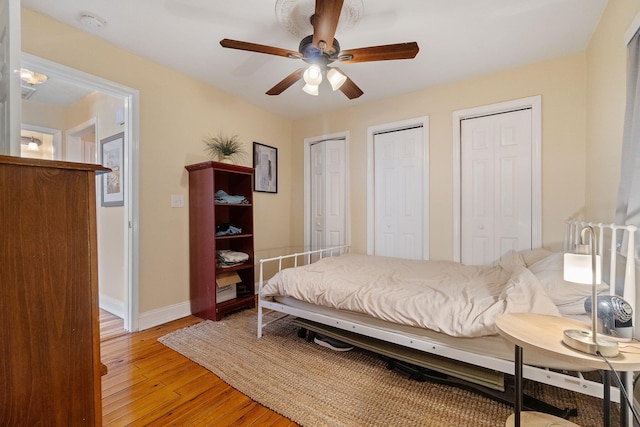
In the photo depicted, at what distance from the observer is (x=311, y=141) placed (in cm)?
411

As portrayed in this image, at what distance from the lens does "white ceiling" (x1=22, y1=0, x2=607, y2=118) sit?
1938 millimetres

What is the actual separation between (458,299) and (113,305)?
3459mm

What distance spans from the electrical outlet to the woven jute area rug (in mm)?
1272

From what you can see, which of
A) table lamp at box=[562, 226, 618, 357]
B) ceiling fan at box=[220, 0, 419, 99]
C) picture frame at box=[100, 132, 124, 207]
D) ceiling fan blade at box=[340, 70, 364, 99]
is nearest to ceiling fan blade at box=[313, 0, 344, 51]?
ceiling fan at box=[220, 0, 419, 99]

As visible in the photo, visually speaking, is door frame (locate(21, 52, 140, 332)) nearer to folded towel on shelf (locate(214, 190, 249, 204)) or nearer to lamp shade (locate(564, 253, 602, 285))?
folded towel on shelf (locate(214, 190, 249, 204))

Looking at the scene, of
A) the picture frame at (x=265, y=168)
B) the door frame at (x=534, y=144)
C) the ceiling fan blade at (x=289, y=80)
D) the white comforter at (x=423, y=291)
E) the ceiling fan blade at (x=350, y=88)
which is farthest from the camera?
the picture frame at (x=265, y=168)

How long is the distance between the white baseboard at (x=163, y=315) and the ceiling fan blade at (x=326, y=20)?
2.71 metres

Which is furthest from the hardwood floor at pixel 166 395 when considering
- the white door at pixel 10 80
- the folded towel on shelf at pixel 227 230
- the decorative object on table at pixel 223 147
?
the decorative object on table at pixel 223 147

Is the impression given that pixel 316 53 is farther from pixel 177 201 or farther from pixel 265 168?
pixel 265 168

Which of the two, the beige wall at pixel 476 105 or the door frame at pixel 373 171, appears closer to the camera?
the beige wall at pixel 476 105

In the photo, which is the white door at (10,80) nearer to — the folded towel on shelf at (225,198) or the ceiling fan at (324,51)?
the ceiling fan at (324,51)

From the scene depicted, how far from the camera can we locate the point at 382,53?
1.87m

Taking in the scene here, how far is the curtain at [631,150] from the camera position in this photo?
4.37ft

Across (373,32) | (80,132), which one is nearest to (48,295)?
(373,32)
